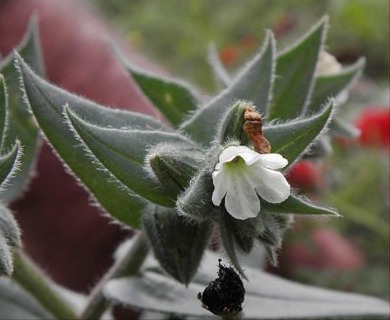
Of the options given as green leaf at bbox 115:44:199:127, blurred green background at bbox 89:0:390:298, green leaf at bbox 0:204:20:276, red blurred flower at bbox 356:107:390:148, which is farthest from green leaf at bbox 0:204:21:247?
red blurred flower at bbox 356:107:390:148

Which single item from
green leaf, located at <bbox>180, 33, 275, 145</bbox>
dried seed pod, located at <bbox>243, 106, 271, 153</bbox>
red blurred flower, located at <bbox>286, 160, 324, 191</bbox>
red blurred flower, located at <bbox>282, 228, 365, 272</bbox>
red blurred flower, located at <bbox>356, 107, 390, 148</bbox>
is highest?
red blurred flower, located at <bbox>356, 107, 390, 148</bbox>

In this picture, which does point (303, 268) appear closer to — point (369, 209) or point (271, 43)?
point (369, 209)

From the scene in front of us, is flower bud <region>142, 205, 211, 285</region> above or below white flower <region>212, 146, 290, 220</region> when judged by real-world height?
below

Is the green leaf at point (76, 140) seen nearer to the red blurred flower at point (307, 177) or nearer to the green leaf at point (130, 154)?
the green leaf at point (130, 154)

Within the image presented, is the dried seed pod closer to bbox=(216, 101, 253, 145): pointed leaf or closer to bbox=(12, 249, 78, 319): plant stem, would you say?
bbox=(216, 101, 253, 145): pointed leaf

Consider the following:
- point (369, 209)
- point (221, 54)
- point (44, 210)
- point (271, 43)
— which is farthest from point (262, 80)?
point (221, 54)

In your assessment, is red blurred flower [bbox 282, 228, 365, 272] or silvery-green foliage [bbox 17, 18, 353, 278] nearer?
silvery-green foliage [bbox 17, 18, 353, 278]

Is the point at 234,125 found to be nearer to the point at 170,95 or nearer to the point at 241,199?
the point at 241,199
